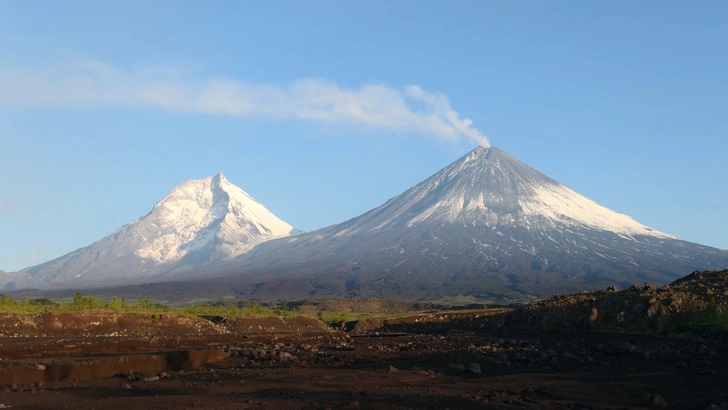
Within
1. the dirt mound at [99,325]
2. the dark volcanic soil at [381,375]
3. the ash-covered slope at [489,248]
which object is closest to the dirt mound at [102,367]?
the dark volcanic soil at [381,375]

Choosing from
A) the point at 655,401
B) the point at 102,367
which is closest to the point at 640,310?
the point at 655,401

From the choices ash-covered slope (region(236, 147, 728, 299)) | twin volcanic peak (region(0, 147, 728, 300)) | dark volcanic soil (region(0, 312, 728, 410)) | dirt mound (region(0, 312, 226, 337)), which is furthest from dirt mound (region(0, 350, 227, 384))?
ash-covered slope (region(236, 147, 728, 299))

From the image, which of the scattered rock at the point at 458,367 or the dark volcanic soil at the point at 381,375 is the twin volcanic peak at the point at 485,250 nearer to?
the dark volcanic soil at the point at 381,375

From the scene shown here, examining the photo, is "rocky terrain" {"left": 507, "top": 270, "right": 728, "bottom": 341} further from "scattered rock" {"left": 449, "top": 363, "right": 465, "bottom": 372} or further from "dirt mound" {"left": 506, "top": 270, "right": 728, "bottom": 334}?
"scattered rock" {"left": 449, "top": 363, "right": 465, "bottom": 372}

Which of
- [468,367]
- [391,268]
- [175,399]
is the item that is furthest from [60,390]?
[391,268]

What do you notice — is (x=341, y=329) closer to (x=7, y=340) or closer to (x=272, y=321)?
(x=272, y=321)

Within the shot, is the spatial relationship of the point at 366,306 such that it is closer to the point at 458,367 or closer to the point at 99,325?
the point at 99,325
